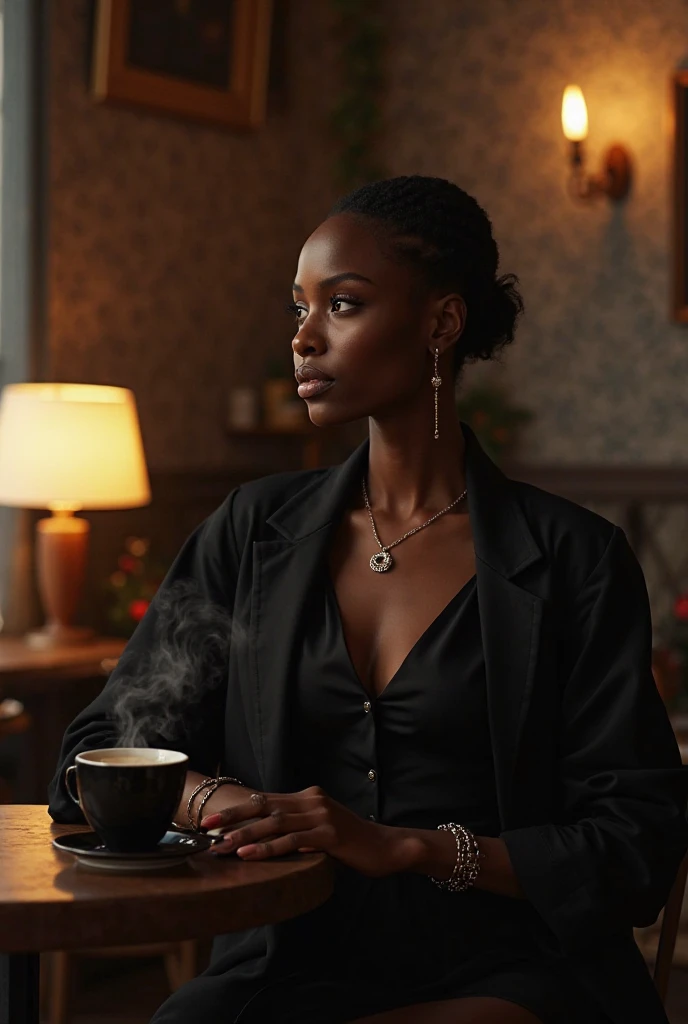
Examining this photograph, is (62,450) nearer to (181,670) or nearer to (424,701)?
(181,670)

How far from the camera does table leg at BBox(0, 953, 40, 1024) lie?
140cm

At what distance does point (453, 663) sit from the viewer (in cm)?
173

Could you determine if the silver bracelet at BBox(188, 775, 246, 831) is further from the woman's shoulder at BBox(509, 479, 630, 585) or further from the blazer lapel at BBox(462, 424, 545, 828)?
the woman's shoulder at BBox(509, 479, 630, 585)

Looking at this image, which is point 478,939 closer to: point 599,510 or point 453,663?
point 453,663

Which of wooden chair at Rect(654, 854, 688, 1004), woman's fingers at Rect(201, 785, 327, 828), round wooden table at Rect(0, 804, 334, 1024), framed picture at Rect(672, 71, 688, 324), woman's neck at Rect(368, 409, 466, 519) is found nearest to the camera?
round wooden table at Rect(0, 804, 334, 1024)

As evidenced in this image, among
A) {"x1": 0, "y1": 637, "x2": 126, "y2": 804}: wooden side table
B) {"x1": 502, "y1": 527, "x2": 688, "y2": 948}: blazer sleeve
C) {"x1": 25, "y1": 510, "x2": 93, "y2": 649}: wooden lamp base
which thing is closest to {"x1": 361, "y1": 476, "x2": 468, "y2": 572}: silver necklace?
{"x1": 502, "y1": 527, "x2": 688, "y2": 948}: blazer sleeve

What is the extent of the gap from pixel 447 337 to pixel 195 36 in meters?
3.60

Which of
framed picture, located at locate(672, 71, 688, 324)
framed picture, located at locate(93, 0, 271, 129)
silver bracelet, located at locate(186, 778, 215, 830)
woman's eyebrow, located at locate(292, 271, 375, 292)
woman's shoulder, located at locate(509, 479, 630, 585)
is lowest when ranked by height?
silver bracelet, located at locate(186, 778, 215, 830)

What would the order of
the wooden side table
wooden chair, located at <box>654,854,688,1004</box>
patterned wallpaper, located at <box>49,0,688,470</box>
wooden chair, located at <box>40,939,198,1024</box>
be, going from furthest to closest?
patterned wallpaper, located at <box>49,0,688,470</box>, the wooden side table, wooden chair, located at <box>40,939,198,1024</box>, wooden chair, located at <box>654,854,688,1004</box>

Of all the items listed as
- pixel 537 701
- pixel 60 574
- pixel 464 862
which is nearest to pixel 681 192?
pixel 60 574

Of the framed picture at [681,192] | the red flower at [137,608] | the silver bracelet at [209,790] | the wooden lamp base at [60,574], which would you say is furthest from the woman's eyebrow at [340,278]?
the framed picture at [681,192]

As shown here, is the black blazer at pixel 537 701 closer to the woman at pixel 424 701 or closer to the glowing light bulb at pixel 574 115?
the woman at pixel 424 701

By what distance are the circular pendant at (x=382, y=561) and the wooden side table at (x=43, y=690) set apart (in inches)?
81.8

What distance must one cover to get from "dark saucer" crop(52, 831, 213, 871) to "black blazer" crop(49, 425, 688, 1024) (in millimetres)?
180
